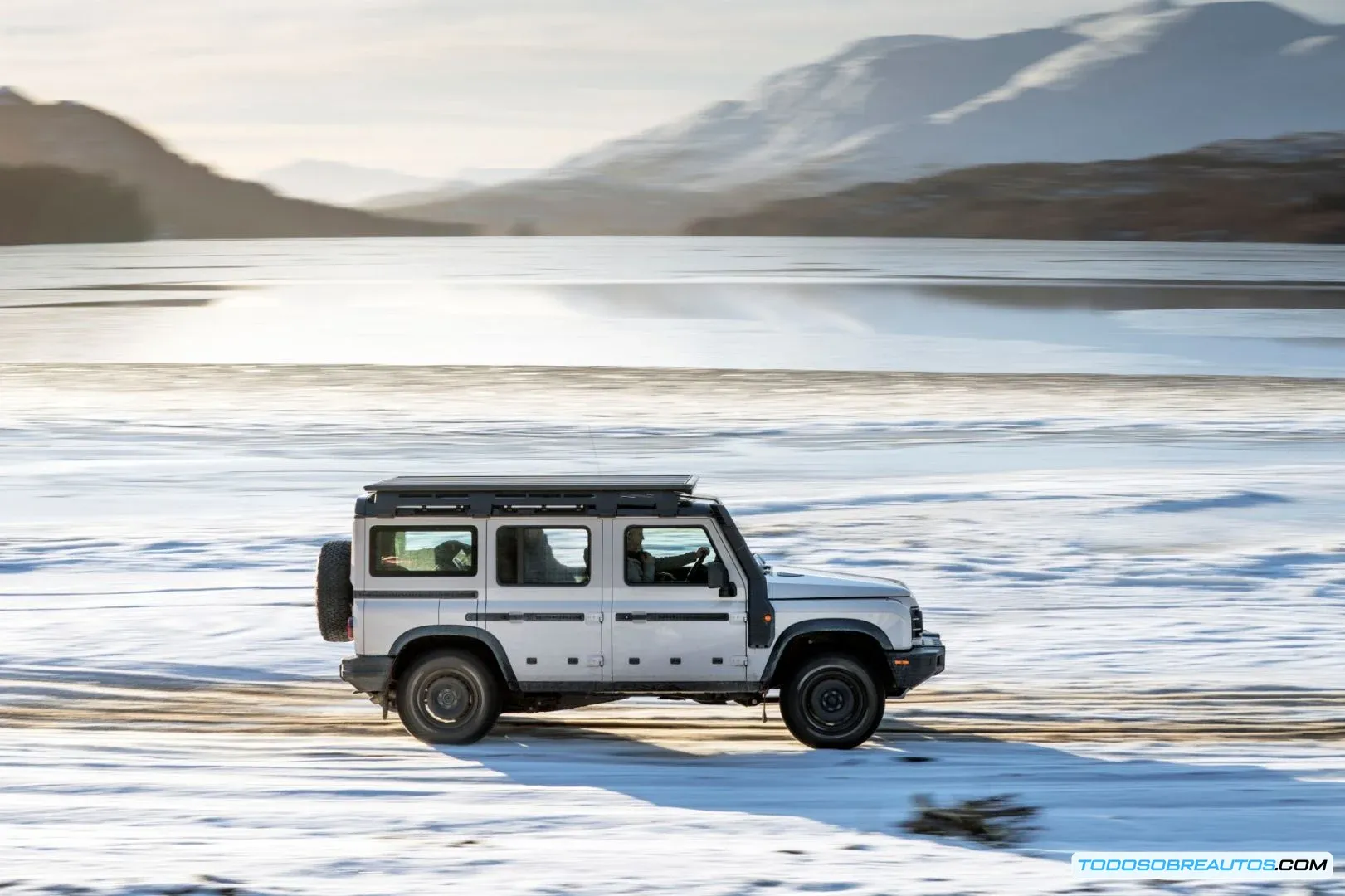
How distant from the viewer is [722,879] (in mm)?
7859

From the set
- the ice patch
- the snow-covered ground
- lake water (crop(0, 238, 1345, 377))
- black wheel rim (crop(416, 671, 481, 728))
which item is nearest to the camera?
the snow-covered ground

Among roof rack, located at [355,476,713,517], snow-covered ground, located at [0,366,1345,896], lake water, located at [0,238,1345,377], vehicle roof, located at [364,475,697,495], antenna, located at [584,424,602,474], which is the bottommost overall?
snow-covered ground, located at [0,366,1345,896]

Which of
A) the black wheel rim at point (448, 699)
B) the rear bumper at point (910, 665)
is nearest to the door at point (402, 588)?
the black wheel rim at point (448, 699)

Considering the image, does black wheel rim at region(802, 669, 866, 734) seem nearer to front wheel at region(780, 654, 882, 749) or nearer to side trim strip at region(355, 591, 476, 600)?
front wheel at region(780, 654, 882, 749)

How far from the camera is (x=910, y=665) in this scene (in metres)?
10.0

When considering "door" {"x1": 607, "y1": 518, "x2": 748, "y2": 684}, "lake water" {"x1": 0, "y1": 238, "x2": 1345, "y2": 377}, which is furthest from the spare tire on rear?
"lake water" {"x1": 0, "y1": 238, "x2": 1345, "y2": 377}

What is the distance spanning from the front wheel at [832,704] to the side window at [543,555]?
4.89ft

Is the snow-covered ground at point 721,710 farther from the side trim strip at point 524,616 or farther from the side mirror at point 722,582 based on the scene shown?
the side mirror at point 722,582

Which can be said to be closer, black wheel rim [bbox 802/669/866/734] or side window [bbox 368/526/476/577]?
side window [bbox 368/526/476/577]

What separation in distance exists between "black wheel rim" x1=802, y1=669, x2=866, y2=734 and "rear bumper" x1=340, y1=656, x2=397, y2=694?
2583 mm

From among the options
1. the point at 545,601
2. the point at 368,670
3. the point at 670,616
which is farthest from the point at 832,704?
the point at 368,670

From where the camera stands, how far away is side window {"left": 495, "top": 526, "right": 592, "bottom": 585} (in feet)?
32.9

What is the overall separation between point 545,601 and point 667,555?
81 cm

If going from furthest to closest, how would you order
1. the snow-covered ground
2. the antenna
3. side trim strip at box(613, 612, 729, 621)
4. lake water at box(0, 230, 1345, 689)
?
the antenna < lake water at box(0, 230, 1345, 689) < side trim strip at box(613, 612, 729, 621) < the snow-covered ground
